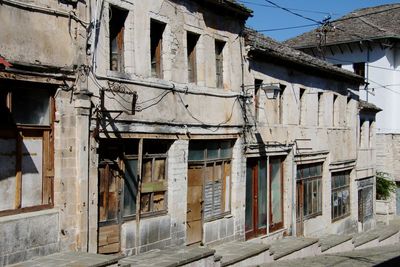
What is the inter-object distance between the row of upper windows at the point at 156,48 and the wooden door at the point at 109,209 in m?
2.26

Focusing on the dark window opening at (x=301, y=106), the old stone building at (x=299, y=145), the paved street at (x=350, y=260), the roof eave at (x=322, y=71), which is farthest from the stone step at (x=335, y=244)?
the roof eave at (x=322, y=71)

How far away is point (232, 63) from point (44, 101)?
6842 mm

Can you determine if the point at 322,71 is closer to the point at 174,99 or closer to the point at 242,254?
the point at 174,99

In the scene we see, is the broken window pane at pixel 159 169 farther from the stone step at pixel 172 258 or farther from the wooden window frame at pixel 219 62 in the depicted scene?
the wooden window frame at pixel 219 62

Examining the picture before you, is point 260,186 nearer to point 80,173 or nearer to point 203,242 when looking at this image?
point 203,242

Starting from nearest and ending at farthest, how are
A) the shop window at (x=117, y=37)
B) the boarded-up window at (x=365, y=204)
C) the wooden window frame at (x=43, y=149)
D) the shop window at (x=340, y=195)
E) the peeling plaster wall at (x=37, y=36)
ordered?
1. the peeling plaster wall at (x=37, y=36)
2. the wooden window frame at (x=43, y=149)
3. the shop window at (x=117, y=37)
4. the shop window at (x=340, y=195)
5. the boarded-up window at (x=365, y=204)

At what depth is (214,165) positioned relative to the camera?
15406 mm

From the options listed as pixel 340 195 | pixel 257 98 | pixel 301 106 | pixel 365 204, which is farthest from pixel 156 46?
pixel 365 204

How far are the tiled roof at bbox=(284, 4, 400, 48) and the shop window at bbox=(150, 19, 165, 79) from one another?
21.2m

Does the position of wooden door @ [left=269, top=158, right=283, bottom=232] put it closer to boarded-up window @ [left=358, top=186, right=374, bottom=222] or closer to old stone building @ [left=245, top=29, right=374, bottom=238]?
old stone building @ [left=245, top=29, right=374, bottom=238]

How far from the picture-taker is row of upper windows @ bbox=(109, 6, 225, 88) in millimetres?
12164

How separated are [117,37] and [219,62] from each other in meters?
4.22

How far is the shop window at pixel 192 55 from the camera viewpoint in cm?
1455

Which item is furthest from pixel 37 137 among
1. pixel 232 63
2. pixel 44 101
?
pixel 232 63
